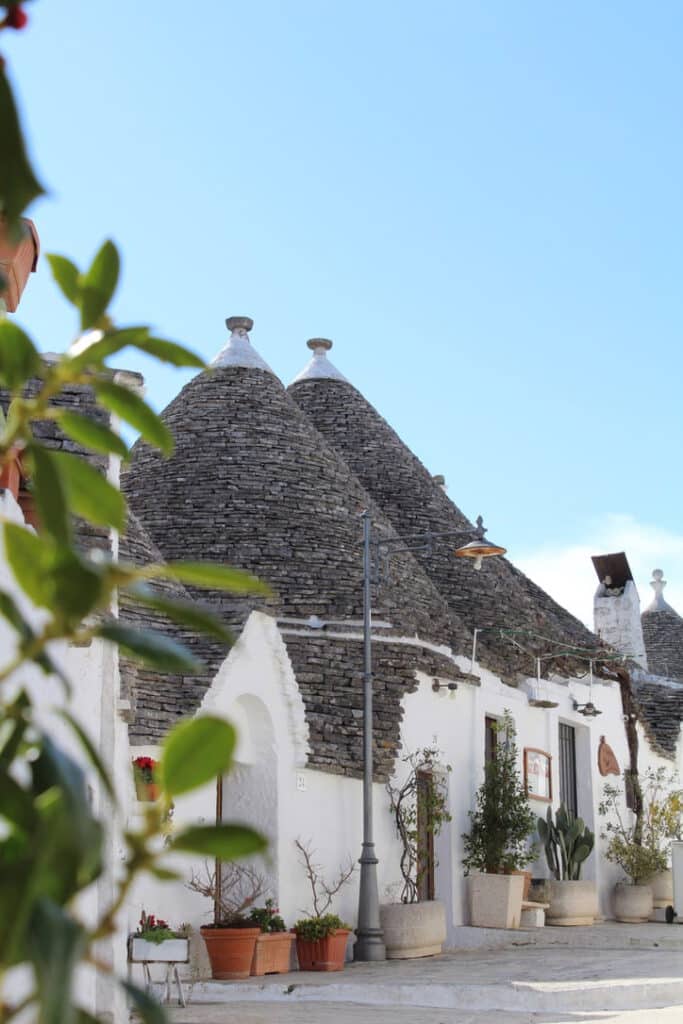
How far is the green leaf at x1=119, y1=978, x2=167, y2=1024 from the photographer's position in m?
1.16

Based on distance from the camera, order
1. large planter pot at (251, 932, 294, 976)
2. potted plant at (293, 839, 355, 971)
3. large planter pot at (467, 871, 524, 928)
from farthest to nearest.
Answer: large planter pot at (467, 871, 524, 928) → potted plant at (293, 839, 355, 971) → large planter pot at (251, 932, 294, 976)

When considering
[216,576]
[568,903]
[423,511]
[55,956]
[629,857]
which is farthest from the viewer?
[423,511]

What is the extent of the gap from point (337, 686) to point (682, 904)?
27.2 feet

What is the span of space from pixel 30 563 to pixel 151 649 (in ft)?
0.43

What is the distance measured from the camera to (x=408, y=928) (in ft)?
52.4

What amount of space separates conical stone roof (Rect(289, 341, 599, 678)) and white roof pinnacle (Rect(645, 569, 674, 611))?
11.3m

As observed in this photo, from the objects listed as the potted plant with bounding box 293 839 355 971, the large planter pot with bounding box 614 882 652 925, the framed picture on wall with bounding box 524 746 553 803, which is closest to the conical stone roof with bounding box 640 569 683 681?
the large planter pot with bounding box 614 882 652 925

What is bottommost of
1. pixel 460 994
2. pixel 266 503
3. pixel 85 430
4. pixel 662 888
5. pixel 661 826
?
pixel 460 994

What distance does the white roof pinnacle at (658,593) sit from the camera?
38.1 metres

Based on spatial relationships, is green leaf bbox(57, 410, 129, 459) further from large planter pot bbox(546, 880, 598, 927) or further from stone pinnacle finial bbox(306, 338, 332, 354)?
stone pinnacle finial bbox(306, 338, 332, 354)

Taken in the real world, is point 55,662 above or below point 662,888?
above

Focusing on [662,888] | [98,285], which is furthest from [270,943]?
[98,285]

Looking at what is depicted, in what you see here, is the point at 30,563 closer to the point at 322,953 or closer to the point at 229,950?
the point at 229,950

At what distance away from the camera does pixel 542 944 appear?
1788 centimetres
